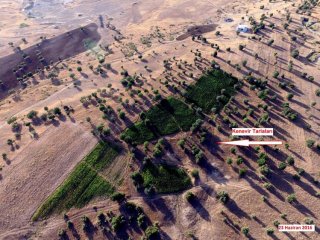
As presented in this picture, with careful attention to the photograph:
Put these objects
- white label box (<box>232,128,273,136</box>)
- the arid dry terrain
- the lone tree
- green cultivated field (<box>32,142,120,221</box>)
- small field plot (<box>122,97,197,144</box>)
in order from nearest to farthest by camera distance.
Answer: the arid dry terrain → the lone tree → green cultivated field (<box>32,142,120,221</box>) → small field plot (<box>122,97,197,144</box>) → white label box (<box>232,128,273,136</box>)

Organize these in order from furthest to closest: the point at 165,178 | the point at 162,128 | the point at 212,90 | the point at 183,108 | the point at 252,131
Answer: the point at 212,90 → the point at 183,108 → the point at 252,131 → the point at 162,128 → the point at 165,178

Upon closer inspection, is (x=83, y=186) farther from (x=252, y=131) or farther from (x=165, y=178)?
(x=252, y=131)

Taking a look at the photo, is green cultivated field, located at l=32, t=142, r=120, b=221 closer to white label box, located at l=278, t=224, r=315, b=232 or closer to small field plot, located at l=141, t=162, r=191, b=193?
small field plot, located at l=141, t=162, r=191, b=193

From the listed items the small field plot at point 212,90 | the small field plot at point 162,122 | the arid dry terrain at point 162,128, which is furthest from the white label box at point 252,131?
the small field plot at point 162,122

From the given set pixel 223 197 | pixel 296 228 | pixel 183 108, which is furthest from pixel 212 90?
pixel 296 228

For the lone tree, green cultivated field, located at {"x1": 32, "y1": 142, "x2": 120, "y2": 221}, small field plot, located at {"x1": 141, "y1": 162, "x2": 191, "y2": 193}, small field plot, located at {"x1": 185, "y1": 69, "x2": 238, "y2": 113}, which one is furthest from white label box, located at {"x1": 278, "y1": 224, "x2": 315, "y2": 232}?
green cultivated field, located at {"x1": 32, "y1": 142, "x2": 120, "y2": 221}

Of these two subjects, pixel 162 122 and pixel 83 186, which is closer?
pixel 83 186

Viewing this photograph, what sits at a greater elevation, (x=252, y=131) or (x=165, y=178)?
(x=252, y=131)

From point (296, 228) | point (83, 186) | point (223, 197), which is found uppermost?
point (83, 186)
